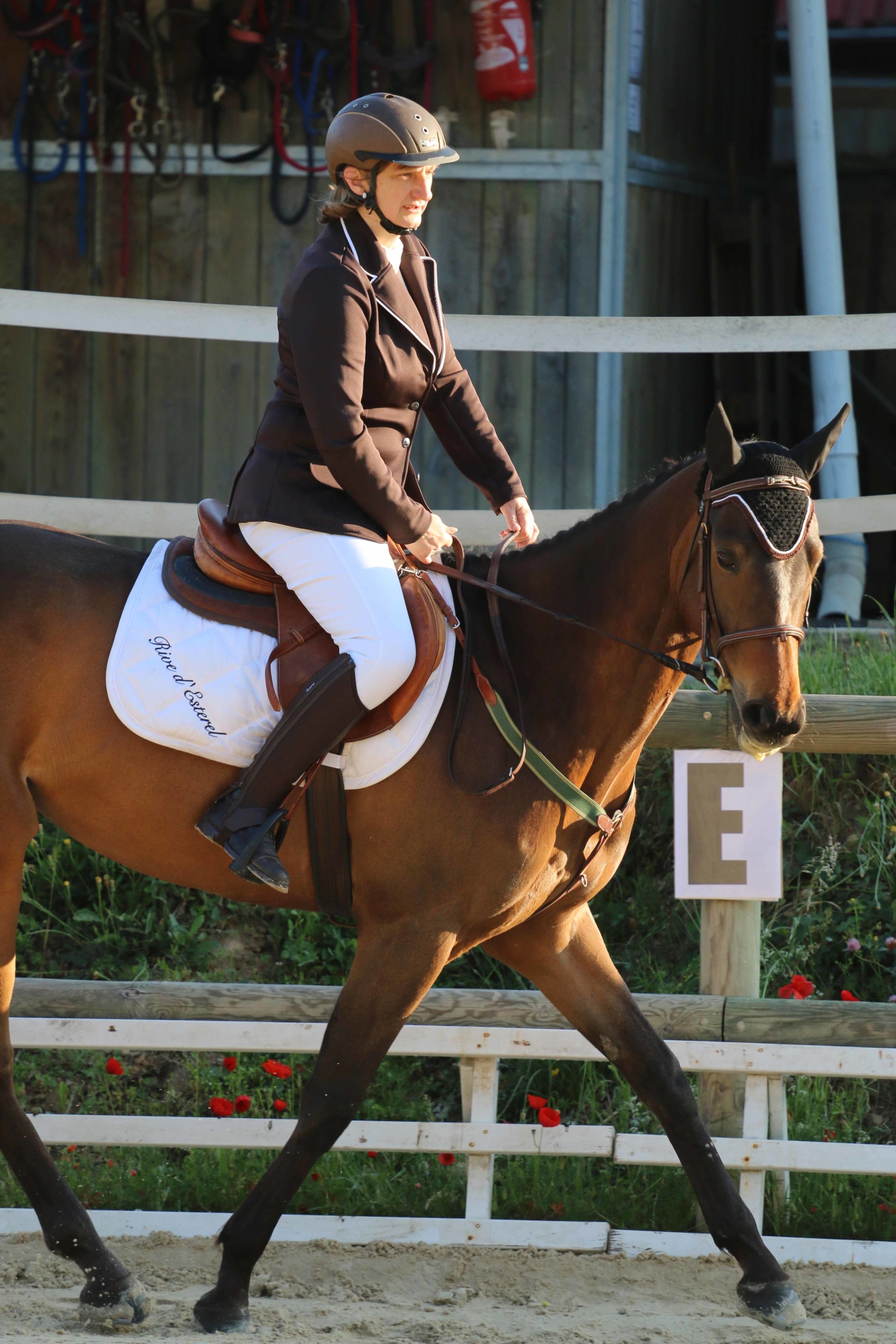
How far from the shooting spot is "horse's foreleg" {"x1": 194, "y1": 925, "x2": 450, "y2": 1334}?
10.9ft

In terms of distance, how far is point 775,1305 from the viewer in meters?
3.44

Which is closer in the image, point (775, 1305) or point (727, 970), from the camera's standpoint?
point (775, 1305)

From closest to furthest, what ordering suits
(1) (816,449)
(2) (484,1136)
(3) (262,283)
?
(1) (816,449) < (2) (484,1136) < (3) (262,283)

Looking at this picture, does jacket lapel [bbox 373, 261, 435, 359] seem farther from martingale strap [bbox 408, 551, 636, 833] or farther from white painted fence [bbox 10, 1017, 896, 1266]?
white painted fence [bbox 10, 1017, 896, 1266]

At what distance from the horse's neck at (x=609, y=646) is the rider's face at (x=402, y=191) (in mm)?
851

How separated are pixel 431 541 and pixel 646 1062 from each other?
4.61ft

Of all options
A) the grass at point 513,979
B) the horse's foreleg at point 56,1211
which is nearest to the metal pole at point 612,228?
the grass at point 513,979

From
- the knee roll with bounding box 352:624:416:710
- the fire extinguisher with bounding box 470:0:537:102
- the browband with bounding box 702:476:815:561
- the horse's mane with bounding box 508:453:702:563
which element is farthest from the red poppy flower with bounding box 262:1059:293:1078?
the fire extinguisher with bounding box 470:0:537:102

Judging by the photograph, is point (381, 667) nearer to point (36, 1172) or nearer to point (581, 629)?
point (581, 629)

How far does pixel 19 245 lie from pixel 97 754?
5.22m

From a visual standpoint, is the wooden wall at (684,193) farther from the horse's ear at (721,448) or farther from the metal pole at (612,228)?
the horse's ear at (721,448)

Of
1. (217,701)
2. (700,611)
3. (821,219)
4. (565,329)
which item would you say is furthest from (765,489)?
(821,219)

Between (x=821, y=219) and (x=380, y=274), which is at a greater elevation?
(x=821, y=219)

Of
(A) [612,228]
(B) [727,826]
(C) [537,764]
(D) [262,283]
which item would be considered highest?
(A) [612,228]
